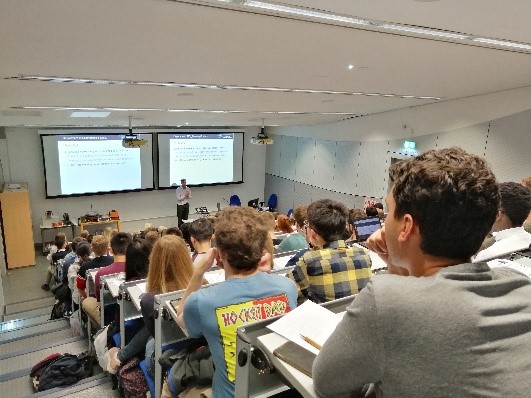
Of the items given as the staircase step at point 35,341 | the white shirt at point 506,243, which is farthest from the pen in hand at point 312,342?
the staircase step at point 35,341

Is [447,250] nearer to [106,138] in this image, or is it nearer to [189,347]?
[189,347]

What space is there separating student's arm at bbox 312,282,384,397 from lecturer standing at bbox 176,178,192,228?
9.64 metres

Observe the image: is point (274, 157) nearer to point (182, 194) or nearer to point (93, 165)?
point (182, 194)

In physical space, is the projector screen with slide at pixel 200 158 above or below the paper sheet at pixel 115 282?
above

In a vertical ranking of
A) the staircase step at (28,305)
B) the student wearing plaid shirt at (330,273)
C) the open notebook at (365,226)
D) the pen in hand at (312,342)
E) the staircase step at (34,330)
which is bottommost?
the staircase step at (28,305)

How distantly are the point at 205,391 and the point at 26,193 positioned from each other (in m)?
8.37

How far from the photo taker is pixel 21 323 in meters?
5.30

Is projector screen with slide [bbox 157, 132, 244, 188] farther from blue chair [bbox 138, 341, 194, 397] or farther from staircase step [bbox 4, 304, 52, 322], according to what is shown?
blue chair [bbox 138, 341, 194, 397]

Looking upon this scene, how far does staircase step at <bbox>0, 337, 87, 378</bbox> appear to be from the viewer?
3.64m

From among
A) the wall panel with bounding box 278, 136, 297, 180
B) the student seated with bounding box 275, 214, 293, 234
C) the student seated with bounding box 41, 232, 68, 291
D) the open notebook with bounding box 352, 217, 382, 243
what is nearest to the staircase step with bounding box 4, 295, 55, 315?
the student seated with bounding box 41, 232, 68, 291

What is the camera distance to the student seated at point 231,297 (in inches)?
55.6

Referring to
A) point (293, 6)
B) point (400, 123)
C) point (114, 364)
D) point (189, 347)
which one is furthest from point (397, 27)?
point (400, 123)

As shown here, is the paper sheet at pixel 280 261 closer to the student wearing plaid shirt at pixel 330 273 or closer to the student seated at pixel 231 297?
the student wearing plaid shirt at pixel 330 273

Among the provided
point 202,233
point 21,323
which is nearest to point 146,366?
point 202,233
